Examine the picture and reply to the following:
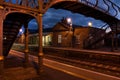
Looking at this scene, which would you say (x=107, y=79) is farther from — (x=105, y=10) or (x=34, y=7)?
(x=105, y=10)

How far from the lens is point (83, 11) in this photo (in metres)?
13.2

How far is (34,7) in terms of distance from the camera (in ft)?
26.6

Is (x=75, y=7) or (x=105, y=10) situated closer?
(x=75, y=7)

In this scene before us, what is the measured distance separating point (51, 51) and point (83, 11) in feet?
36.9

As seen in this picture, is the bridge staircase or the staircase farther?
the staircase

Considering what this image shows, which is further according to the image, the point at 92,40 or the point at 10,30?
the point at 92,40

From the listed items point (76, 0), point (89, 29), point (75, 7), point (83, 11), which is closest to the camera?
point (76, 0)

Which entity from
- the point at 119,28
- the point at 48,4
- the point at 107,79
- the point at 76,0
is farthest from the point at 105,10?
the point at 107,79

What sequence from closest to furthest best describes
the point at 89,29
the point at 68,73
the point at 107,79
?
the point at 107,79 → the point at 68,73 → the point at 89,29

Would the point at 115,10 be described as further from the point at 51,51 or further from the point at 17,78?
the point at 17,78

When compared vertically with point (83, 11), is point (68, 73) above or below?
below

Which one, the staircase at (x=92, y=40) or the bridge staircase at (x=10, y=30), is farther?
the staircase at (x=92, y=40)

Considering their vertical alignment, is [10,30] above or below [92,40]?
above

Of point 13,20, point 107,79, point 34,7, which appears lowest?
point 107,79
